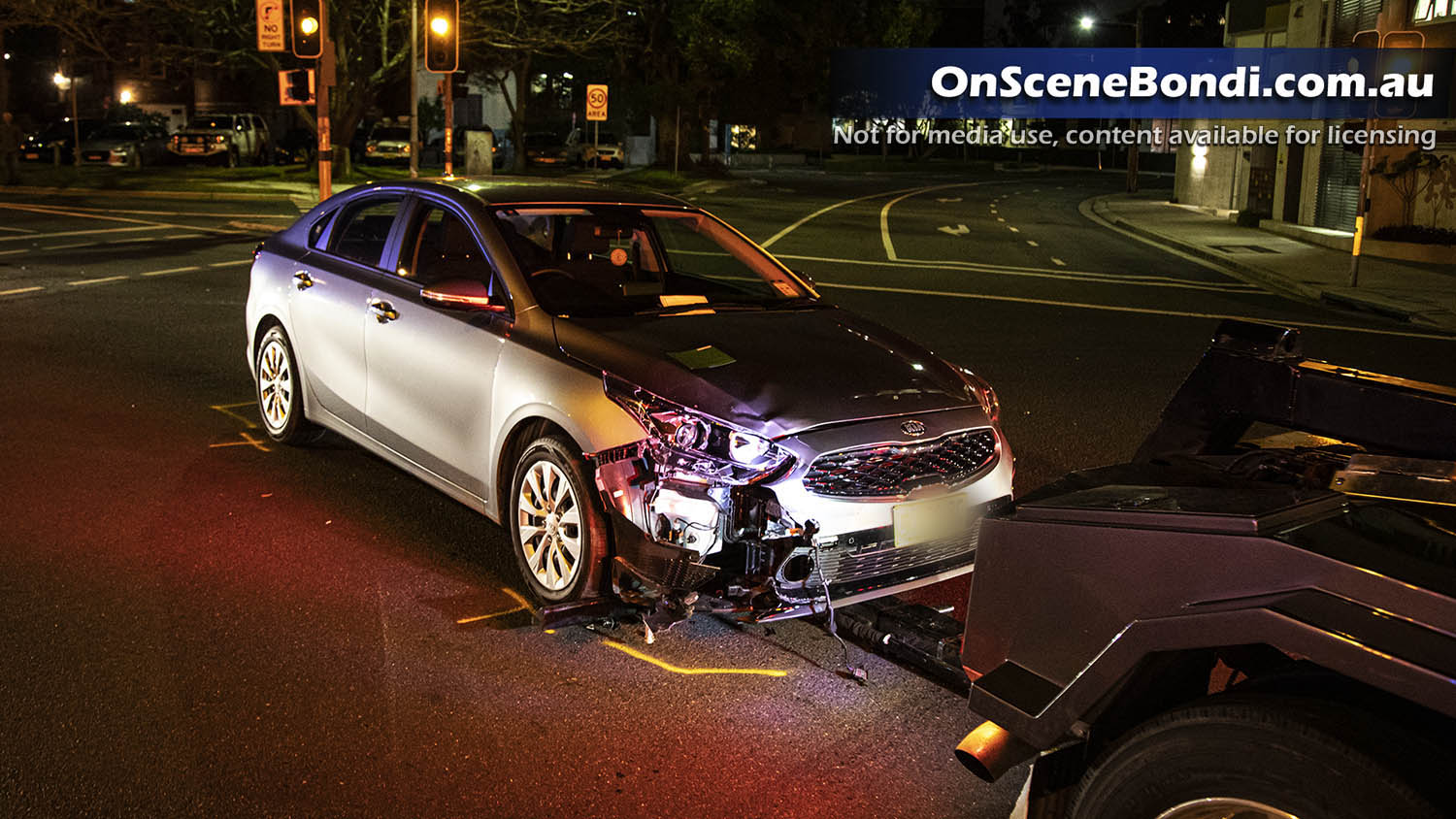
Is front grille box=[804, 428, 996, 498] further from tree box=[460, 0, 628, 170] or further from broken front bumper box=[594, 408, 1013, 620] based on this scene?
tree box=[460, 0, 628, 170]

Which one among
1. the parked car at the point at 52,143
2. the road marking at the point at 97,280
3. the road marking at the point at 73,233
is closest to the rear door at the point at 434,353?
the road marking at the point at 97,280

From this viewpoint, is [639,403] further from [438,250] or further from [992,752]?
[992,752]

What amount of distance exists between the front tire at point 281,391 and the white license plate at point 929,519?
3907 mm

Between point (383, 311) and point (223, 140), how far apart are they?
4056 cm

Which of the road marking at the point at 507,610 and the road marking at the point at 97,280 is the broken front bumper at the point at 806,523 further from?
the road marking at the point at 97,280

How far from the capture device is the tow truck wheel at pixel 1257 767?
225 centimetres

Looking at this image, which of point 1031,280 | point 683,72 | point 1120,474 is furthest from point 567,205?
point 683,72

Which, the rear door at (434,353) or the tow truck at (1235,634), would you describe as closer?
the tow truck at (1235,634)

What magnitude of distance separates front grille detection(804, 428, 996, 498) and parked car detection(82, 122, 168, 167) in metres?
42.5

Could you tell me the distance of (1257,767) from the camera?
2367mm

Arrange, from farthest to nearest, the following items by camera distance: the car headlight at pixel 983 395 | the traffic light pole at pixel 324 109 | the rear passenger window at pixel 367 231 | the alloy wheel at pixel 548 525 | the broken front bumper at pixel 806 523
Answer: the traffic light pole at pixel 324 109
the rear passenger window at pixel 367 231
the car headlight at pixel 983 395
the alloy wheel at pixel 548 525
the broken front bumper at pixel 806 523

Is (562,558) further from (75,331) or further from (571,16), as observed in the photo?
(571,16)

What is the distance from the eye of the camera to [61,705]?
14.4ft

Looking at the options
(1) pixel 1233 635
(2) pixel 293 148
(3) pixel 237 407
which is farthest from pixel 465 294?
(2) pixel 293 148
